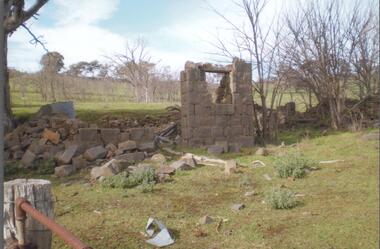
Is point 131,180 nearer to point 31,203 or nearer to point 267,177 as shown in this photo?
point 267,177

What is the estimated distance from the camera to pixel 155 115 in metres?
16.9

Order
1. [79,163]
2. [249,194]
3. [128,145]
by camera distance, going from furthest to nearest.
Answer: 1. [128,145]
2. [79,163]
3. [249,194]

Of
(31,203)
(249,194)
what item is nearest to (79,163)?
(249,194)

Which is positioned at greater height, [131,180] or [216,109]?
[216,109]

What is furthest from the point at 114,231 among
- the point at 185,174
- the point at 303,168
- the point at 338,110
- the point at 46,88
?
the point at 46,88

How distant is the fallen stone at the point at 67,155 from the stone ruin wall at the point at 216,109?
3143 millimetres

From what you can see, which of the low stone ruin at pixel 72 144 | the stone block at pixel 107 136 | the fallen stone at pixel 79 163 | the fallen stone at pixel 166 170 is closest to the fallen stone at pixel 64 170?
the low stone ruin at pixel 72 144

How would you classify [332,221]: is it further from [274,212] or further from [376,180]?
[376,180]

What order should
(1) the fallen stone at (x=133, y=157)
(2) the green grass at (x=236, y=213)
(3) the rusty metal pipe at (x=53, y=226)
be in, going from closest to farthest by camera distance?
(3) the rusty metal pipe at (x=53, y=226)
(2) the green grass at (x=236, y=213)
(1) the fallen stone at (x=133, y=157)

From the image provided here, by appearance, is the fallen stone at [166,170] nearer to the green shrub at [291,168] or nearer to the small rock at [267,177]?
the small rock at [267,177]

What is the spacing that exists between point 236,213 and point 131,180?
2.45 metres

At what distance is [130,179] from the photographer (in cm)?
780

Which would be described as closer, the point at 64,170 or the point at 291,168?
the point at 291,168

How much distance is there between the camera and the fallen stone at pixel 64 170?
9.80 metres
